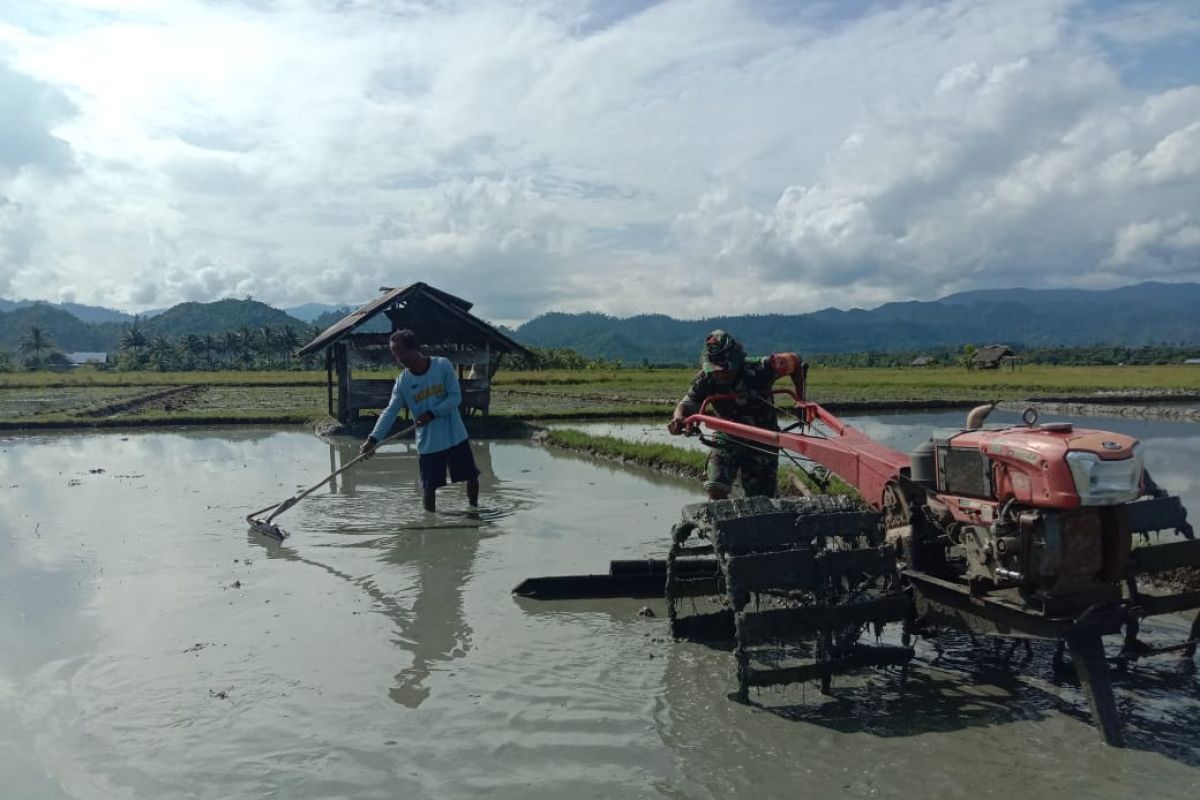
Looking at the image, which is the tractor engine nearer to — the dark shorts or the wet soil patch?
the dark shorts

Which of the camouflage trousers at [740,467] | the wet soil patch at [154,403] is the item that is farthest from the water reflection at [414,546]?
the wet soil patch at [154,403]

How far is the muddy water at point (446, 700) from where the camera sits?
3.66 metres

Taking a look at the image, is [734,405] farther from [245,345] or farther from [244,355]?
[245,345]

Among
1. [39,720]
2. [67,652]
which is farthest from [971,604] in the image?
[67,652]

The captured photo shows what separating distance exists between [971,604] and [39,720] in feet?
14.5

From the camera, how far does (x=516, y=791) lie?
141 inches

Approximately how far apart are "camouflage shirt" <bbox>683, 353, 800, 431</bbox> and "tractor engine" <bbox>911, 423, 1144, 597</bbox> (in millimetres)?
2161

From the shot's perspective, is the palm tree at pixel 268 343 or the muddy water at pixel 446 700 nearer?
the muddy water at pixel 446 700

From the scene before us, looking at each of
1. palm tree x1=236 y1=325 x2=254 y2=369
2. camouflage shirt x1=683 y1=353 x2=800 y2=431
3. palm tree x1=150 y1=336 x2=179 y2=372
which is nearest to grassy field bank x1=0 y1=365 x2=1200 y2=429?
camouflage shirt x1=683 y1=353 x2=800 y2=431

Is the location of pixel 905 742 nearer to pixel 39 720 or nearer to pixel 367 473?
pixel 39 720

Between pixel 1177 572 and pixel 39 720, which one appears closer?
pixel 39 720

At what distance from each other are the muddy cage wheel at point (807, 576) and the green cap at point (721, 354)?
1.68 metres

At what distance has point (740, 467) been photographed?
20.8 ft

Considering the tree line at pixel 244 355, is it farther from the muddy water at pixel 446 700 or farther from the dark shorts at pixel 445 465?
the muddy water at pixel 446 700
